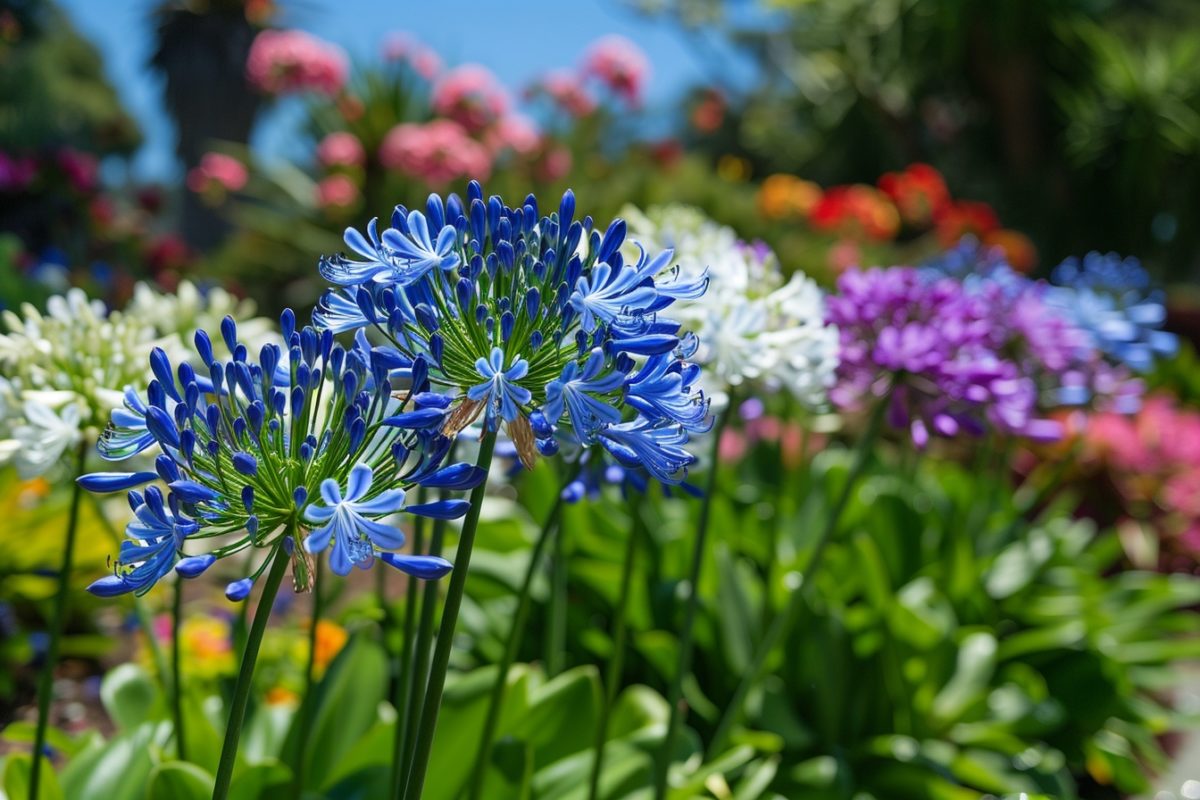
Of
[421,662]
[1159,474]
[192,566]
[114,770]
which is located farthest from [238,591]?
[1159,474]

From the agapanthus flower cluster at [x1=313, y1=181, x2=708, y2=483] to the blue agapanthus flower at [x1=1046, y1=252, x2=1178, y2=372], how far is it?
238 centimetres

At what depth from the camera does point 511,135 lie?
28.8 feet

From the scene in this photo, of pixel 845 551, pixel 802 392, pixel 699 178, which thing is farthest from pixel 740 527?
pixel 699 178

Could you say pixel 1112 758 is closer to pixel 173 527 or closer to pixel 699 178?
pixel 173 527

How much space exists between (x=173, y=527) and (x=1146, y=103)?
16.7m

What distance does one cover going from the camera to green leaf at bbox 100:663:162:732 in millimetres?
2066

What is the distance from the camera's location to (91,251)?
8.04 meters

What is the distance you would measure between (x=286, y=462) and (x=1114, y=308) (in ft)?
10.3

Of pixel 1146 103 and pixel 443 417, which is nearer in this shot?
pixel 443 417

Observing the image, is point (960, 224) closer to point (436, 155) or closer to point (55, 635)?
point (436, 155)

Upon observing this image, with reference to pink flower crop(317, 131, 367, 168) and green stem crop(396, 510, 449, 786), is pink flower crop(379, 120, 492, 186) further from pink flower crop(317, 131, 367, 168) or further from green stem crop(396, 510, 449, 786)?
green stem crop(396, 510, 449, 786)

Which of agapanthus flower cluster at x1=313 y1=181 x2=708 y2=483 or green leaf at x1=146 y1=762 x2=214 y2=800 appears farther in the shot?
green leaf at x1=146 y1=762 x2=214 y2=800

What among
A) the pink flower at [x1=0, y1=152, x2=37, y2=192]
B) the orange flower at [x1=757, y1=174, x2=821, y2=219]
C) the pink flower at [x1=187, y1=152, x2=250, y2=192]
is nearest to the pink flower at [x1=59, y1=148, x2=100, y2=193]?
the pink flower at [x1=0, y1=152, x2=37, y2=192]

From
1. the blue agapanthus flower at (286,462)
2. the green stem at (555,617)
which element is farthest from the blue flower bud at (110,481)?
the green stem at (555,617)
